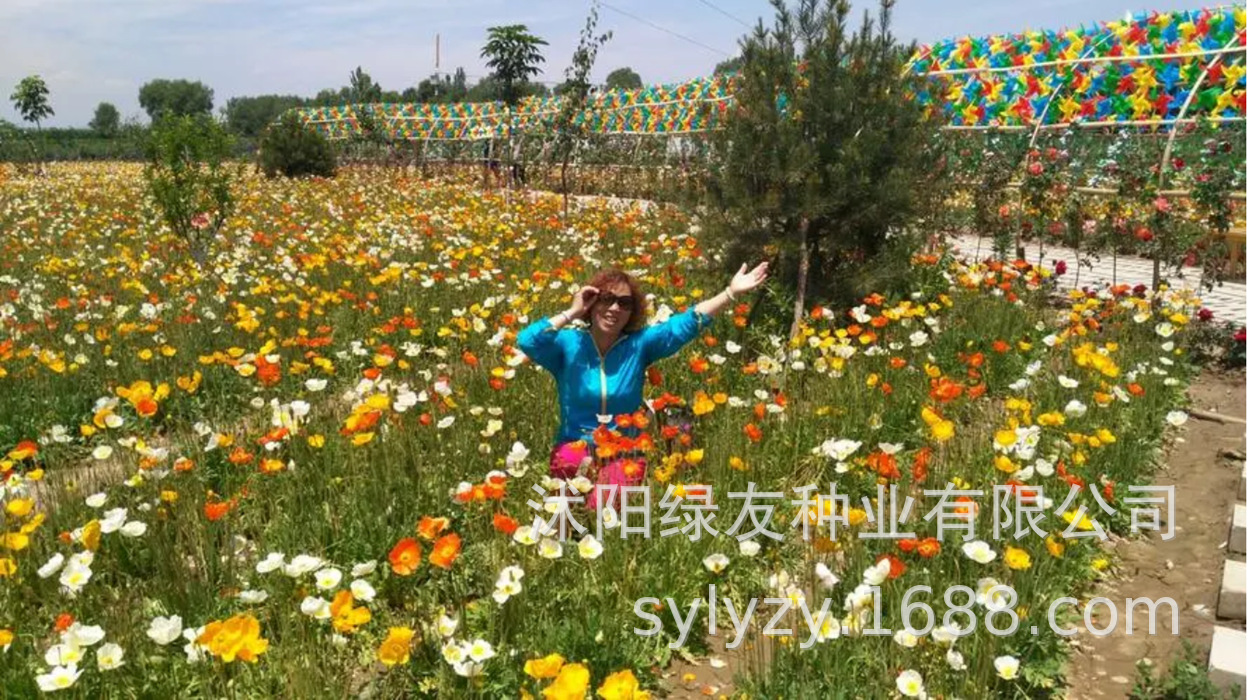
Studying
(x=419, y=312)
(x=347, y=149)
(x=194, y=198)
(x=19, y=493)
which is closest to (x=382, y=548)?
(x=19, y=493)

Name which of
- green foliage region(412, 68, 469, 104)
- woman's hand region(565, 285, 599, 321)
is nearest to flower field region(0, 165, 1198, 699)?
woman's hand region(565, 285, 599, 321)

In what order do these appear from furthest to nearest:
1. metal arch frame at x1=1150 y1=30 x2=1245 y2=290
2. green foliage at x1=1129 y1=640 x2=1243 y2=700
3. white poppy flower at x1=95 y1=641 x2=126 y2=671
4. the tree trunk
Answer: metal arch frame at x1=1150 y1=30 x2=1245 y2=290 < the tree trunk < green foliage at x1=1129 y1=640 x2=1243 y2=700 < white poppy flower at x1=95 y1=641 x2=126 y2=671

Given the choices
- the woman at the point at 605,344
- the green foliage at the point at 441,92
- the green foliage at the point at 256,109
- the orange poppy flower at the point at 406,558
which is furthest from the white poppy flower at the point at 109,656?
the green foliage at the point at 256,109

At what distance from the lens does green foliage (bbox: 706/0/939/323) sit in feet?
17.6

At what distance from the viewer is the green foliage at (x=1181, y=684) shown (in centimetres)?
247

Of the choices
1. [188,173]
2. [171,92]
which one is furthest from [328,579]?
[171,92]

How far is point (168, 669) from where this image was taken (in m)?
2.47

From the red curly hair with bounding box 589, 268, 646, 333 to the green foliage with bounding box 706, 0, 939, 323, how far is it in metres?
1.80

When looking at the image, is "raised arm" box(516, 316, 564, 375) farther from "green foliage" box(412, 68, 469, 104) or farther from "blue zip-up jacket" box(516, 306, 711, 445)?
"green foliage" box(412, 68, 469, 104)

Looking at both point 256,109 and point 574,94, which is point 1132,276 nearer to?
point 574,94

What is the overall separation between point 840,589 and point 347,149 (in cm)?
2790

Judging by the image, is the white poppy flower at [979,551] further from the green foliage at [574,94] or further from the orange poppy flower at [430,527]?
the green foliage at [574,94]

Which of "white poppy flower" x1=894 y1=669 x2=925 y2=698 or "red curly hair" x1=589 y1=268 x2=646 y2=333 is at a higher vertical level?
"red curly hair" x1=589 y1=268 x2=646 y2=333

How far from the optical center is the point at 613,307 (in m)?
3.60
